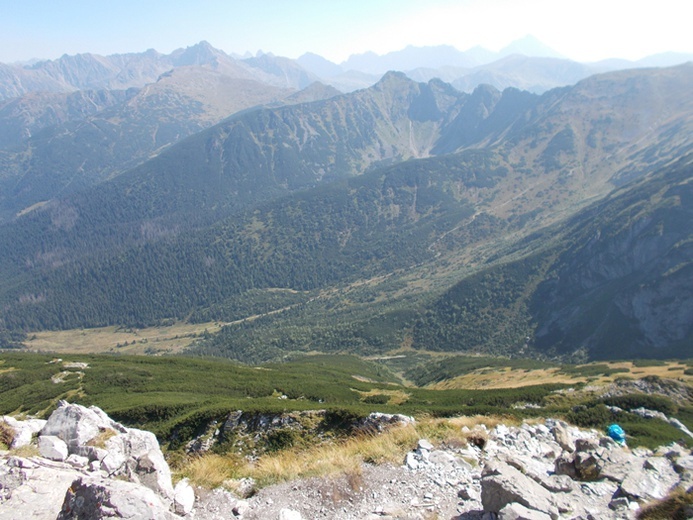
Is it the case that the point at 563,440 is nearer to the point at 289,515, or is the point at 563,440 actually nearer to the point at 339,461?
the point at 339,461

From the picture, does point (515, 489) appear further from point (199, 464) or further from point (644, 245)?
point (644, 245)

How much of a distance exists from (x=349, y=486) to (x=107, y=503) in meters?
9.48

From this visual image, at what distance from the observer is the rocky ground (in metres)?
14.1

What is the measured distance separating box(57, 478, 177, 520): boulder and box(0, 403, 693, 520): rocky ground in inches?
1.2

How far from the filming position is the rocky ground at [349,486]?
557 inches

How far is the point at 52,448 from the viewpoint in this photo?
20.1m

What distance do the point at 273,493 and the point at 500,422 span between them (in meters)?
19.9

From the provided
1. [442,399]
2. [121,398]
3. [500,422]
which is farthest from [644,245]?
[121,398]

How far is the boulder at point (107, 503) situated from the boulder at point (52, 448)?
7997 millimetres

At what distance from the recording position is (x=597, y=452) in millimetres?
22328

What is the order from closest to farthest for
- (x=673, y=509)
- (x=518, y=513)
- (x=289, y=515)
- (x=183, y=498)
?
(x=518, y=513) < (x=673, y=509) < (x=289, y=515) < (x=183, y=498)

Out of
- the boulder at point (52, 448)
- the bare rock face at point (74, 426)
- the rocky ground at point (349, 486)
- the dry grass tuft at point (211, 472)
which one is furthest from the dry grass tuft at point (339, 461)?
the bare rock face at point (74, 426)

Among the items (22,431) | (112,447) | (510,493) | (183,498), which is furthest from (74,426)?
(510,493)

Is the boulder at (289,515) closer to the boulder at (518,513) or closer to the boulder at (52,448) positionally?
the boulder at (518,513)
